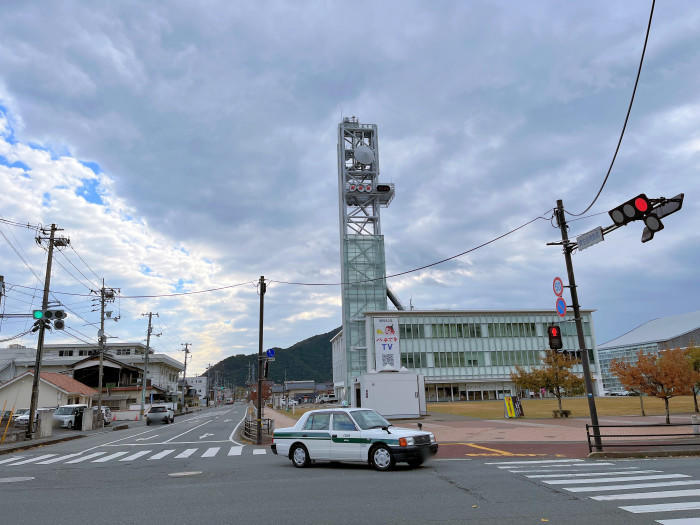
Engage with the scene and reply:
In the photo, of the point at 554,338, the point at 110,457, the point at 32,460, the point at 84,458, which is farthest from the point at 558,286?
the point at 32,460

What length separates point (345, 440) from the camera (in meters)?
12.6

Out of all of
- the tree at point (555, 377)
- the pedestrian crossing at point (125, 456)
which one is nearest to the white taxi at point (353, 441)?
the pedestrian crossing at point (125, 456)

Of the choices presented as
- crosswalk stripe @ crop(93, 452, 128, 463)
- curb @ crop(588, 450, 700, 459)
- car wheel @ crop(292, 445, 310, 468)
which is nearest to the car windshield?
car wheel @ crop(292, 445, 310, 468)

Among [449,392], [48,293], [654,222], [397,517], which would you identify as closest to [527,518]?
[397,517]

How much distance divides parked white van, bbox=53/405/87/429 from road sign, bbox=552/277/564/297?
37899mm

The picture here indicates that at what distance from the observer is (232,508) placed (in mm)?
8281

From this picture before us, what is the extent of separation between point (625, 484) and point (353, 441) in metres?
6.13

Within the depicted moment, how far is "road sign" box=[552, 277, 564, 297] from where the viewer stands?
49.4 ft

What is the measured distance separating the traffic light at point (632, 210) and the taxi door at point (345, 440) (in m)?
8.05

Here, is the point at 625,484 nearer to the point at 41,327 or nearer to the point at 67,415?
the point at 41,327

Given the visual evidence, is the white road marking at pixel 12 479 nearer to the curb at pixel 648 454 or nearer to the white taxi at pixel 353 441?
the white taxi at pixel 353 441

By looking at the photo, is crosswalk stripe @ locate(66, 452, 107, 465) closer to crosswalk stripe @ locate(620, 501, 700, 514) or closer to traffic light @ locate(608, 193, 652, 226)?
crosswalk stripe @ locate(620, 501, 700, 514)

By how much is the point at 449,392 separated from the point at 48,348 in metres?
72.9

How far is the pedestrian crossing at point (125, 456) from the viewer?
1691 centimetres
